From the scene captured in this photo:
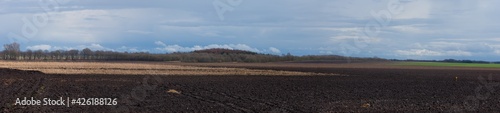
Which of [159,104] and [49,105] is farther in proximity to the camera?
[159,104]

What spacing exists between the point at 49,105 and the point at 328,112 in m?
7.94

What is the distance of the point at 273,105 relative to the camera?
20578 mm

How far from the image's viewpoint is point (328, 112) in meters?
18.5

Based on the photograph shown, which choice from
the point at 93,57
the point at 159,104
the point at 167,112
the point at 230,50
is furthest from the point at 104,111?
the point at 230,50

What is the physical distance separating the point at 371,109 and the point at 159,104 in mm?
6576

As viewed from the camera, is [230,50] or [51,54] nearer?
[51,54]

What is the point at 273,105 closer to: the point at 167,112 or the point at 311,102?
the point at 311,102

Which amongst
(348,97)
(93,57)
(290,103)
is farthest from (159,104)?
(93,57)

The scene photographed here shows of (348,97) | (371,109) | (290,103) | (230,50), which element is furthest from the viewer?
(230,50)

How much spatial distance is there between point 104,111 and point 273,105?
5834 millimetres

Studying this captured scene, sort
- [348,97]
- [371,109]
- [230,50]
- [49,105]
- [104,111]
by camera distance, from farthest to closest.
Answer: [230,50], [348,97], [371,109], [49,105], [104,111]

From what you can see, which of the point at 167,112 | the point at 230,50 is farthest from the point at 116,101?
the point at 230,50

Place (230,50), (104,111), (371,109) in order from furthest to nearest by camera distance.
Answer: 1. (230,50)
2. (371,109)
3. (104,111)

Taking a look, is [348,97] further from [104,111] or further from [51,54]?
[51,54]
